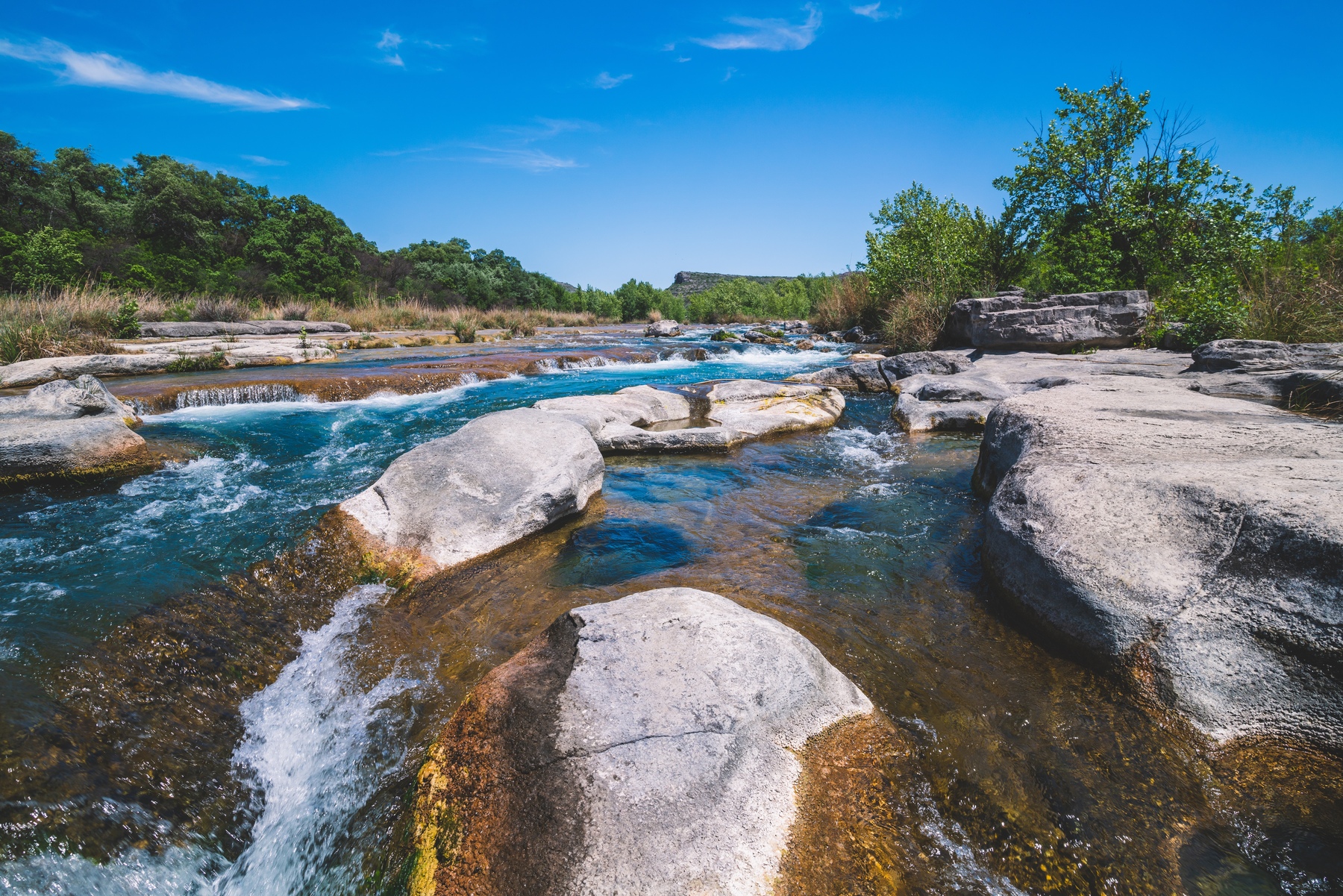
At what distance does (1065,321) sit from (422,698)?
12886 mm

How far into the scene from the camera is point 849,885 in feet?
5.10

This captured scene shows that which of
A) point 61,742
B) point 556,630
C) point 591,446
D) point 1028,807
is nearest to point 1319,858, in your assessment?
point 1028,807

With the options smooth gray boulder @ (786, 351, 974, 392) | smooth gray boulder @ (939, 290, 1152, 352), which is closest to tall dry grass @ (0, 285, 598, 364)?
smooth gray boulder @ (786, 351, 974, 392)

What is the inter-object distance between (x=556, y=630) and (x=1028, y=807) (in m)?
1.97

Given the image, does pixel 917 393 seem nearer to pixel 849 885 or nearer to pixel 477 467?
pixel 477 467

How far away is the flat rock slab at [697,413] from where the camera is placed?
6.79 meters

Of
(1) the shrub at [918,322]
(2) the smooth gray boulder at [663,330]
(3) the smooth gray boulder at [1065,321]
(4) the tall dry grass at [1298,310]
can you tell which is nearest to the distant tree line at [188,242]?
(2) the smooth gray boulder at [663,330]

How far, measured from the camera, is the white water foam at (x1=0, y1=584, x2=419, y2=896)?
5.55 feet

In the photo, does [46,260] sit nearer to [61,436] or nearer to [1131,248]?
[61,436]

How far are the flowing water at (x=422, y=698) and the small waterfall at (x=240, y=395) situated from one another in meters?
5.04

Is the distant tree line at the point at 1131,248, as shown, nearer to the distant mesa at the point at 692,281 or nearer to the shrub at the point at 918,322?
the shrub at the point at 918,322

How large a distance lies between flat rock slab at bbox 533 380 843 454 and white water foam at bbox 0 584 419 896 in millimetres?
3753

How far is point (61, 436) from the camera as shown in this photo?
517 cm

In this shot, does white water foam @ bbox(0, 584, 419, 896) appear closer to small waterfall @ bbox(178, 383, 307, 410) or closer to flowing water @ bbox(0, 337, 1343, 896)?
flowing water @ bbox(0, 337, 1343, 896)
